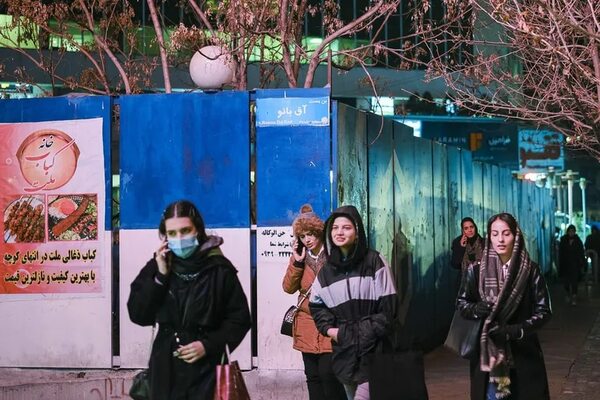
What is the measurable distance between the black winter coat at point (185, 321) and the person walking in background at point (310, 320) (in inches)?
82.3

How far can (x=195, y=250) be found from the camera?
5.62m

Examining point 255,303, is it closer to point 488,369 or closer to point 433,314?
point 488,369

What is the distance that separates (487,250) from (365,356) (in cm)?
107

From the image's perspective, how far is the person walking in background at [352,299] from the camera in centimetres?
668

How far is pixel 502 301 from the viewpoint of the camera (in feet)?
22.1

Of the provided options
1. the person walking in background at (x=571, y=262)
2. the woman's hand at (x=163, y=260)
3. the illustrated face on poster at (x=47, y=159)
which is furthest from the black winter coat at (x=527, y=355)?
the person walking in background at (x=571, y=262)

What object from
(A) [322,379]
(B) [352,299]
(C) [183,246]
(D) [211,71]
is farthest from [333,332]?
(D) [211,71]

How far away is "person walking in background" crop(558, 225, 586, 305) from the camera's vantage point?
23.7m

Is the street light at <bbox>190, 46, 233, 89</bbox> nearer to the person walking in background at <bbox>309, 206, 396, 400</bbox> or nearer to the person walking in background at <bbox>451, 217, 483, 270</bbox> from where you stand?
the person walking in background at <bbox>451, 217, 483, 270</bbox>

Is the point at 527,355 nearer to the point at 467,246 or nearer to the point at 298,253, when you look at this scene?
the point at 298,253

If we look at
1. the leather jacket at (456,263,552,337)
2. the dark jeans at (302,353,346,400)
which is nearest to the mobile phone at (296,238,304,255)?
the dark jeans at (302,353,346,400)

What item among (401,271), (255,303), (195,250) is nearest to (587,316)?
(401,271)

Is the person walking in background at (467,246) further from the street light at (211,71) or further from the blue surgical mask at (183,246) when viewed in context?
the blue surgical mask at (183,246)

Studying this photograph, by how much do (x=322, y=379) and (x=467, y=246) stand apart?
7.11 metres
